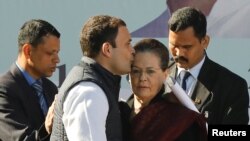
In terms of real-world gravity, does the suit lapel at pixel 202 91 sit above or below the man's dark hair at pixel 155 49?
below

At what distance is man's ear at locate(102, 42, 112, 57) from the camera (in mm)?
2234

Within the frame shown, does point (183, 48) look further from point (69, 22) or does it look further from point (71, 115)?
point (69, 22)

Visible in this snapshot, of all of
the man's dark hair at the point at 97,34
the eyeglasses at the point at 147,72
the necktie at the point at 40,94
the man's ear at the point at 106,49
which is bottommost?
the necktie at the point at 40,94

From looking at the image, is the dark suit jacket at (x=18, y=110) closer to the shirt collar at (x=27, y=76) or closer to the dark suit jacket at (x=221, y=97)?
the shirt collar at (x=27, y=76)

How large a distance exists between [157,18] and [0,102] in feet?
4.49

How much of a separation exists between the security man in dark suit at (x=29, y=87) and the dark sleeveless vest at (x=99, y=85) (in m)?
0.27

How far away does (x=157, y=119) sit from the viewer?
2320mm

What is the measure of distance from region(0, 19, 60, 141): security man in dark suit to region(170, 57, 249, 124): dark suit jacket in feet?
2.00

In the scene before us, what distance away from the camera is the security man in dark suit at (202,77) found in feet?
9.04

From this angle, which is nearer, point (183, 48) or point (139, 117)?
point (139, 117)

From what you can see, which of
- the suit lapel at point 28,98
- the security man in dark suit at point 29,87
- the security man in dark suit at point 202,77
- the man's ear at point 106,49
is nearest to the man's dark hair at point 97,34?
the man's ear at point 106,49

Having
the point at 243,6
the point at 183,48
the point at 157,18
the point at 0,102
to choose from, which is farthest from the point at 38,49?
the point at 243,6

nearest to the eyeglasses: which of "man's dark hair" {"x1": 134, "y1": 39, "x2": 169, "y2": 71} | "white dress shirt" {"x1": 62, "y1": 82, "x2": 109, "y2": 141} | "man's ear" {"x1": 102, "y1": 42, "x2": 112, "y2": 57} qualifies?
"man's dark hair" {"x1": 134, "y1": 39, "x2": 169, "y2": 71}

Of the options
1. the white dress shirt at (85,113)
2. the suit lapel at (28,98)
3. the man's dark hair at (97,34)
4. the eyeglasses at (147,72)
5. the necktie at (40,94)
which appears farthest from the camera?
the necktie at (40,94)
